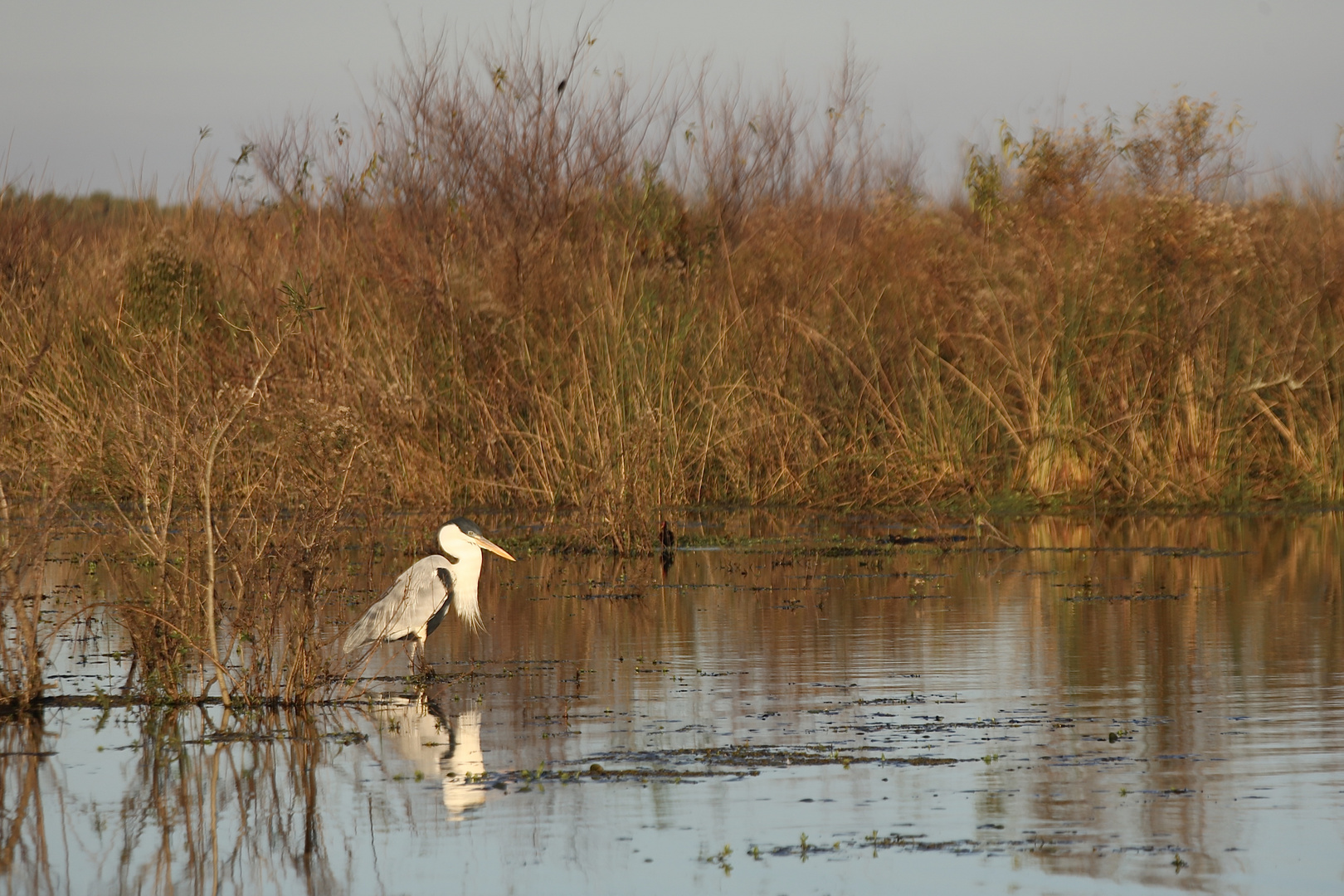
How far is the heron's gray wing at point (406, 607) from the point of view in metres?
7.39

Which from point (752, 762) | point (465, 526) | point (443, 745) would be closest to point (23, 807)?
point (443, 745)

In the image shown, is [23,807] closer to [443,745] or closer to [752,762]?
[443,745]

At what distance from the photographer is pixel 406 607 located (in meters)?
7.46

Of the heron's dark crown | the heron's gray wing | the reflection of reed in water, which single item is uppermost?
the heron's dark crown

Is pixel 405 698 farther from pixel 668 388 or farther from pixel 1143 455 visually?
pixel 1143 455

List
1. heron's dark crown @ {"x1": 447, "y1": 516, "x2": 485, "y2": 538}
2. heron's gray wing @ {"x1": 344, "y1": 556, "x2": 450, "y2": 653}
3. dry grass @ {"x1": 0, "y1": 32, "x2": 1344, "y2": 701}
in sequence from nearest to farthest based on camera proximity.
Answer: heron's gray wing @ {"x1": 344, "y1": 556, "x2": 450, "y2": 653}, heron's dark crown @ {"x1": 447, "y1": 516, "x2": 485, "y2": 538}, dry grass @ {"x1": 0, "y1": 32, "x2": 1344, "y2": 701}

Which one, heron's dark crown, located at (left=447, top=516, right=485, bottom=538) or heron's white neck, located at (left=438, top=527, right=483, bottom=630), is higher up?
heron's dark crown, located at (left=447, top=516, right=485, bottom=538)

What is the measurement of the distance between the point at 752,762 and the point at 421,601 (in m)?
2.47

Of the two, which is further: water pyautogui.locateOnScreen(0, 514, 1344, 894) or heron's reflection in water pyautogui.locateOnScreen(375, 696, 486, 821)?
heron's reflection in water pyautogui.locateOnScreen(375, 696, 486, 821)

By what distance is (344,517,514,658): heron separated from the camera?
7410mm

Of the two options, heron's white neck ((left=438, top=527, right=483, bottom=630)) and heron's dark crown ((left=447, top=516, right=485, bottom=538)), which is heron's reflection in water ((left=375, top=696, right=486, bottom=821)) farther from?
heron's dark crown ((left=447, top=516, right=485, bottom=538))

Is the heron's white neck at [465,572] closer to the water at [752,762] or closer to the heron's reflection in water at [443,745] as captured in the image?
the water at [752,762]

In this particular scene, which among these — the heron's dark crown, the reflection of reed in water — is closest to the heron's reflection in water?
the reflection of reed in water

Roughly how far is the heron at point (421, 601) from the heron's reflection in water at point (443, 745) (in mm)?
512
